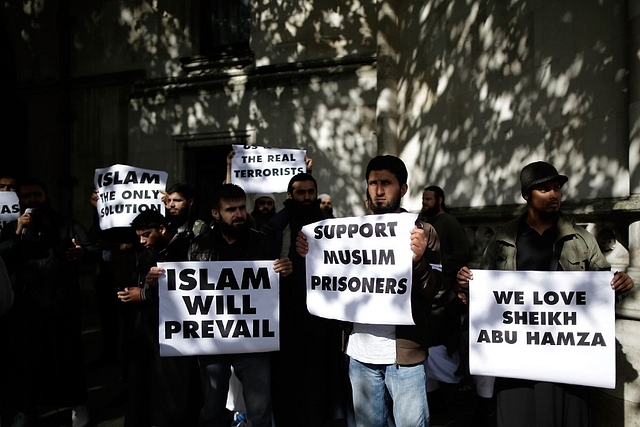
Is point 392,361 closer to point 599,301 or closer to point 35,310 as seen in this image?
point 599,301

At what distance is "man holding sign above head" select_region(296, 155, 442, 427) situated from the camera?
10.4 feet

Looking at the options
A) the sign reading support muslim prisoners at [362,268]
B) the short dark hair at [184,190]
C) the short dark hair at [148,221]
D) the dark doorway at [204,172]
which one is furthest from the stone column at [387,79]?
the sign reading support muslim prisoners at [362,268]

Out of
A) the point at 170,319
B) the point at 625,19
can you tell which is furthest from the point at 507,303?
the point at 625,19

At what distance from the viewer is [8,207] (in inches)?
206

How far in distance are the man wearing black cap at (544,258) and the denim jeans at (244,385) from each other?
4.92 feet

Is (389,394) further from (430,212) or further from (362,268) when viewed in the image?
(430,212)

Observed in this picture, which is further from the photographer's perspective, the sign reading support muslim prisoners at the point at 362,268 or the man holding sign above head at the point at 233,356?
the man holding sign above head at the point at 233,356

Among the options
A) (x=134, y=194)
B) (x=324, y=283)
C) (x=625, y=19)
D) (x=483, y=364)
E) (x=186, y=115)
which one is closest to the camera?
(x=483, y=364)

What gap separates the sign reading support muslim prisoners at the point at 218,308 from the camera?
12.5 feet

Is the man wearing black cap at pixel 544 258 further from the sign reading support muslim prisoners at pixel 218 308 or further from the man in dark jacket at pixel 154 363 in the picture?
the man in dark jacket at pixel 154 363

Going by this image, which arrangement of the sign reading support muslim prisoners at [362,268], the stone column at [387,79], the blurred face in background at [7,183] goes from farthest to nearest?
the stone column at [387,79], the blurred face in background at [7,183], the sign reading support muslim prisoners at [362,268]

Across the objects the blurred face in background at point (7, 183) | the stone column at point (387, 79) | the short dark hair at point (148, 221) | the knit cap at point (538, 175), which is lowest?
the short dark hair at point (148, 221)

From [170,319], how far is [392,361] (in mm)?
1557

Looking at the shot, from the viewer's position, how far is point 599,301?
3119mm
